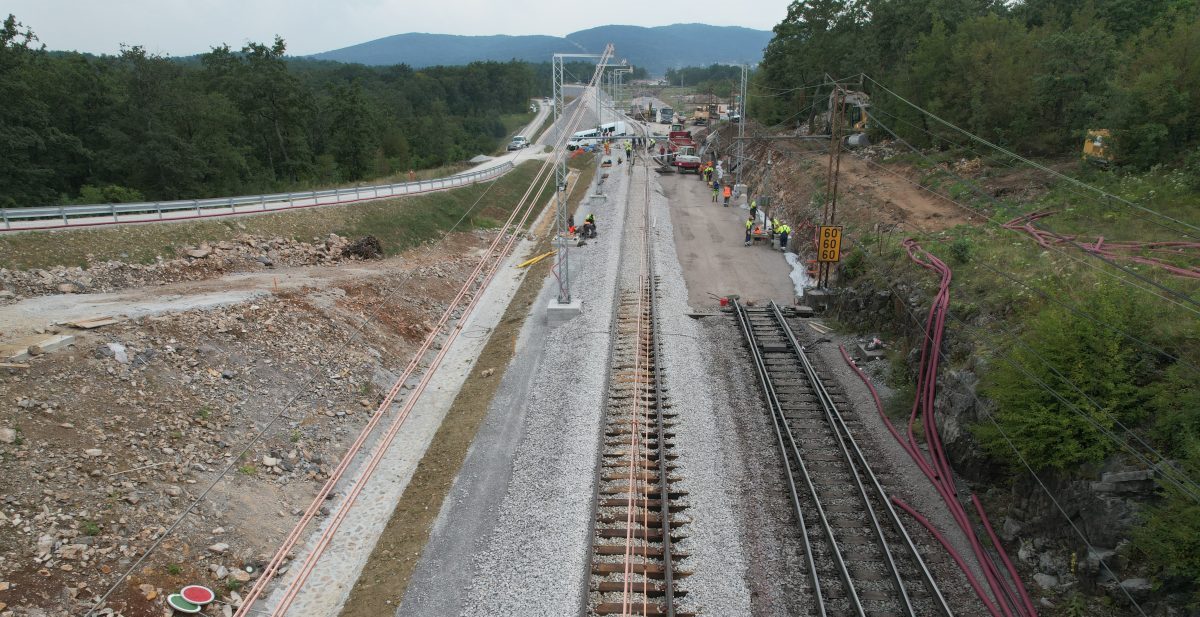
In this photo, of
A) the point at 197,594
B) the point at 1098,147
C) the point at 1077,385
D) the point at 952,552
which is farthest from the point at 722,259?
the point at 197,594

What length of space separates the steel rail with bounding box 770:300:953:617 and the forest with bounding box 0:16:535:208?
39.9 meters

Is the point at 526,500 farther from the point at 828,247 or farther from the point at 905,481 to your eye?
the point at 828,247

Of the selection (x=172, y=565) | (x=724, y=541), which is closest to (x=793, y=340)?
(x=724, y=541)

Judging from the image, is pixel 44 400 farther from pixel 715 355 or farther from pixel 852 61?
pixel 852 61

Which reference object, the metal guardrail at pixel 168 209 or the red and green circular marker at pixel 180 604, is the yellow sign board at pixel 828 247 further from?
the metal guardrail at pixel 168 209

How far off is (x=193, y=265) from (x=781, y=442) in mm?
22894

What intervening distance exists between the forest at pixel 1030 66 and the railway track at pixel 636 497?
70.9 feet

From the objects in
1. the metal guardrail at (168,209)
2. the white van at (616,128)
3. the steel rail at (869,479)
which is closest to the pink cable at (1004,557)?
the steel rail at (869,479)

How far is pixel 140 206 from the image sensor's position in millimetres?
25891

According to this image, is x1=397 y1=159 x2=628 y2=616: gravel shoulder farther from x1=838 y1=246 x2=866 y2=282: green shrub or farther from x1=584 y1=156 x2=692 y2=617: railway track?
x1=838 y1=246 x2=866 y2=282: green shrub

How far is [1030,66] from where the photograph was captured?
35.8 meters

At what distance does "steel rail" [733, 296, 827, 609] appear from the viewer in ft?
39.2

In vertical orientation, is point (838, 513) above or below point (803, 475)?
below

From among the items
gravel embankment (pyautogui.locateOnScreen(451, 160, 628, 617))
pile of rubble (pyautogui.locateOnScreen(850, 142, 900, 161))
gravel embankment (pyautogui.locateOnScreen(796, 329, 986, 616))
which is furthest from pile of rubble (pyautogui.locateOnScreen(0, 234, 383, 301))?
pile of rubble (pyautogui.locateOnScreen(850, 142, 900, 161))
